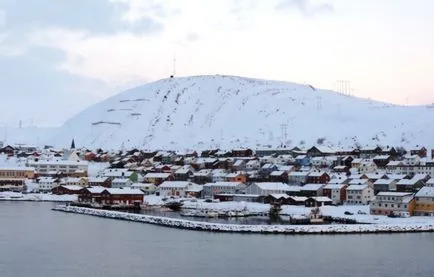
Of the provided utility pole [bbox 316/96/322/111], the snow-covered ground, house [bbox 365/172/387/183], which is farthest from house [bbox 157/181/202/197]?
utility pole [bbox 316/96/322/111]

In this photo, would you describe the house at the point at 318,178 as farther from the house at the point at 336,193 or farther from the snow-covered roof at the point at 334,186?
the house at the point at 336,193

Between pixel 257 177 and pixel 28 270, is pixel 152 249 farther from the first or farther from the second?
pixel 257 177

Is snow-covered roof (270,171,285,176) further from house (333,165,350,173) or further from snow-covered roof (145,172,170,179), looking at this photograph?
snow-covered roof (145,172,170,179)

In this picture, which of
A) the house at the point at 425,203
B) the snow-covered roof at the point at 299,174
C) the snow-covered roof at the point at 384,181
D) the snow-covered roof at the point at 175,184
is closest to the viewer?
the house at the point at 425,203

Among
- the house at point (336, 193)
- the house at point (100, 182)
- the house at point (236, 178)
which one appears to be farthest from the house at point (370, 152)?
the house at point (100, 182)

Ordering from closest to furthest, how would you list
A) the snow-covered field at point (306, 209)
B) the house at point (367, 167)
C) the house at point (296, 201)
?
the snow-covered field at point (306, 209), the house at point (296, 201), the house at point (367, 167)

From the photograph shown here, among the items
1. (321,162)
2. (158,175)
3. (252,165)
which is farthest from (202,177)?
(321,162)

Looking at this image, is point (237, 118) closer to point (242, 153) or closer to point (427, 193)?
point (242, 153)

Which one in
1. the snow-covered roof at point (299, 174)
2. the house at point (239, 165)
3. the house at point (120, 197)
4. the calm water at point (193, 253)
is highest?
the house at point (239, 165)
